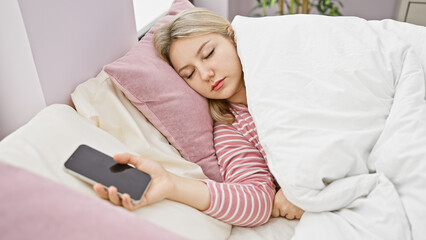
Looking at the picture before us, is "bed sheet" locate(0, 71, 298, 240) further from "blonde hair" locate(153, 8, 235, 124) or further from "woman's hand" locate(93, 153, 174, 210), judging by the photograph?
"blonde hair" locate(153, 8, 235, 124)

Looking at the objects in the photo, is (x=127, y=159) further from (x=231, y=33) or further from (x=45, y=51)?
(x=231, y=33)

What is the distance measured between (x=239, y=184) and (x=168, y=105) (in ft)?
0.96

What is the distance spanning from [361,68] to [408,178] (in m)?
0.32

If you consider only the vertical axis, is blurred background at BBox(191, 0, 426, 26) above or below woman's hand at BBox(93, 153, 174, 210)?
below

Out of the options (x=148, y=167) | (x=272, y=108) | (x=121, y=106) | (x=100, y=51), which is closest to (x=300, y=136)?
(x=272, y=108)

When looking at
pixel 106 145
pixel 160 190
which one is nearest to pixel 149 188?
pixel 160 190

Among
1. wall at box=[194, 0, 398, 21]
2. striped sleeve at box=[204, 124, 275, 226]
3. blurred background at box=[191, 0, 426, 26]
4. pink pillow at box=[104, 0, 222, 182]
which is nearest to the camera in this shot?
striped sleeve at box=[204, 124, 275, 226]

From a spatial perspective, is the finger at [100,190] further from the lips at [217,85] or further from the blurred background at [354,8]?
the blurred background at [354,8]

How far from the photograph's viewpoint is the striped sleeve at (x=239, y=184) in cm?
87

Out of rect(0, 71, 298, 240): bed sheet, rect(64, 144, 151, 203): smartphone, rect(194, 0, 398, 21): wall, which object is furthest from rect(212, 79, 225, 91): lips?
rect(194, 0, 398, 21): wall

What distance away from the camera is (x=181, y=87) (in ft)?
3.54

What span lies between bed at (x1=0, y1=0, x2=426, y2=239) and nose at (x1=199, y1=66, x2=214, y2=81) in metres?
0.06

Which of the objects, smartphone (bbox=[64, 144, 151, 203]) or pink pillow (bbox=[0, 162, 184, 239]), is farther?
smartphone (bbox=[64, 144, 151, 203])

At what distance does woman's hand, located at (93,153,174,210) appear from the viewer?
0.67 m
